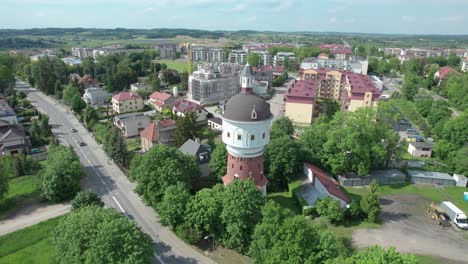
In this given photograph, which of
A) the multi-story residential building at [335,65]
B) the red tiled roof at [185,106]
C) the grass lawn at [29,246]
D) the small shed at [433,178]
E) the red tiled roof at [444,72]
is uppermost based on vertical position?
the multi-story residential building at [335,65]

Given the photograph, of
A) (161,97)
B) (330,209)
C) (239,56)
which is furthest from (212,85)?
(239,56)

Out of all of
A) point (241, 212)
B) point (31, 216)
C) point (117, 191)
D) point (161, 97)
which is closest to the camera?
point (241, 212)

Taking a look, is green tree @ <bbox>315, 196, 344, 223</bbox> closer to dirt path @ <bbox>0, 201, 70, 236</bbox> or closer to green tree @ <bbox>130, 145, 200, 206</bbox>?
green tree @ <bbox>130, 145, 200, 206</bbox>

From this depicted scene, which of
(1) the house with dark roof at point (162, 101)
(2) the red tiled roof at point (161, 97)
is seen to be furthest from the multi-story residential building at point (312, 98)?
(2) the red tiled roof at point (161, 97)

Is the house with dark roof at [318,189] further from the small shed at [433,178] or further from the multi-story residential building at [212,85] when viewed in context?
the multi-story residential building at [212,85]

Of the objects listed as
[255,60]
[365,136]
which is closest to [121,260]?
[365,136]

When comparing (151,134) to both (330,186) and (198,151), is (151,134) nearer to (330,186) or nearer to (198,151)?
(198,151)

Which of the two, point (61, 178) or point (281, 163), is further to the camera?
point (281, 163)
